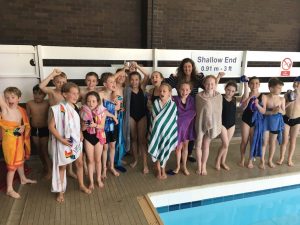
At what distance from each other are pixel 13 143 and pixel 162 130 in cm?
186

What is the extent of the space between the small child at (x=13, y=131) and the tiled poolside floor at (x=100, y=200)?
27 cm

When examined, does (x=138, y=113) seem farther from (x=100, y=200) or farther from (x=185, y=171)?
(x=100, y=200)

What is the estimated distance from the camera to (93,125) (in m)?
3.16

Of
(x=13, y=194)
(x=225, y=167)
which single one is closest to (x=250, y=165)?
(x=225, y=167)

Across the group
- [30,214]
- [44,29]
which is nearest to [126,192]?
[30,214]

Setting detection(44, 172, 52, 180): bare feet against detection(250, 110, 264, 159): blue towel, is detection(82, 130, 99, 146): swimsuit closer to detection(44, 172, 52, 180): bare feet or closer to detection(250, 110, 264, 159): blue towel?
detection(44, 172, 52, 180): bare feet

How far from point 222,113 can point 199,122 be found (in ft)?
1.32

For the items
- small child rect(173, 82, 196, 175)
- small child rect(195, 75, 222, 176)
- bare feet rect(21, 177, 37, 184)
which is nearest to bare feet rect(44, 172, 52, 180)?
bare feet rect(21, 177, 37, 184)

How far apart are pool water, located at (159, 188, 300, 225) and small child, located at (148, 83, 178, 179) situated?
0.77 metres

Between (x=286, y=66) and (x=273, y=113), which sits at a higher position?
(x=286, y=66)

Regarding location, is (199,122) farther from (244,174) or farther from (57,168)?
(57,168)

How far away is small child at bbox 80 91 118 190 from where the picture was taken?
311 cm

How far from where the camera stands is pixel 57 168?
118 inches

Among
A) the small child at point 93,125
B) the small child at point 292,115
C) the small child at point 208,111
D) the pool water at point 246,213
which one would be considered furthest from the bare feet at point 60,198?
the small child at point 292,115
